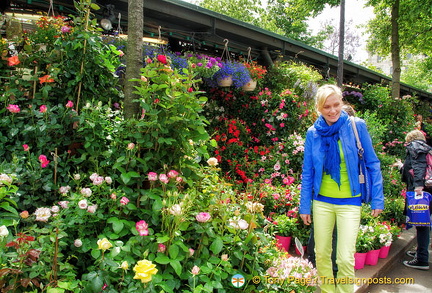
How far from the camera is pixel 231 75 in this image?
556cm

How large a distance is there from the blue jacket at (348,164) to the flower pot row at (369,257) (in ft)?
5.31

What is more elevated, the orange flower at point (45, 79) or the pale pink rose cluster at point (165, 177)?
the orange flower at point (45, 79)

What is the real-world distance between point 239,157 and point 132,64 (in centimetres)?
345

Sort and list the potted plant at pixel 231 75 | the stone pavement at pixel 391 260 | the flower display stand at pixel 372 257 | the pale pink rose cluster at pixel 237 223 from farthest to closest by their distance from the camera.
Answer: the potted plant at pixel 231 75 → the flower display stand at pixel 372 257 → the stone pavement at pixel 391 260 → the pale pink rose cluster at pixel 237 223

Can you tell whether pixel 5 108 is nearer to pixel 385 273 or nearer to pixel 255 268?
pixel 255 268

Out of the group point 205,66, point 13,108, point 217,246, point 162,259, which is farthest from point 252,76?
point 162,259

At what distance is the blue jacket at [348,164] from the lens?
2.36 m

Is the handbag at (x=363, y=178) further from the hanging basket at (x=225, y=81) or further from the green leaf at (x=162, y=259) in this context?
the hanging basket at (x=225, y=81)

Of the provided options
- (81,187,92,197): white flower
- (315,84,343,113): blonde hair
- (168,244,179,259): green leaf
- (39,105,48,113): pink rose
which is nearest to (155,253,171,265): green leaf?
(168,244,179,259): green leaf

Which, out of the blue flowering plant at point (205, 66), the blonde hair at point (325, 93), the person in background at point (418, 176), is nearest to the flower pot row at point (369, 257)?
the person in background at point (418, 176)

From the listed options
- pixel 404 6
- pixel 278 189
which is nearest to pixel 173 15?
pixel 278 189

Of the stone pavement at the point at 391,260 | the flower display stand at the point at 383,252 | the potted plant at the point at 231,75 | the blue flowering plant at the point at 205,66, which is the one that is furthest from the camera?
the potted plant at the point at 231,75

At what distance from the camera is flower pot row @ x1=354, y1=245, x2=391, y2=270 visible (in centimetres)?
368

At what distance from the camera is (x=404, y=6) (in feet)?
36.3
